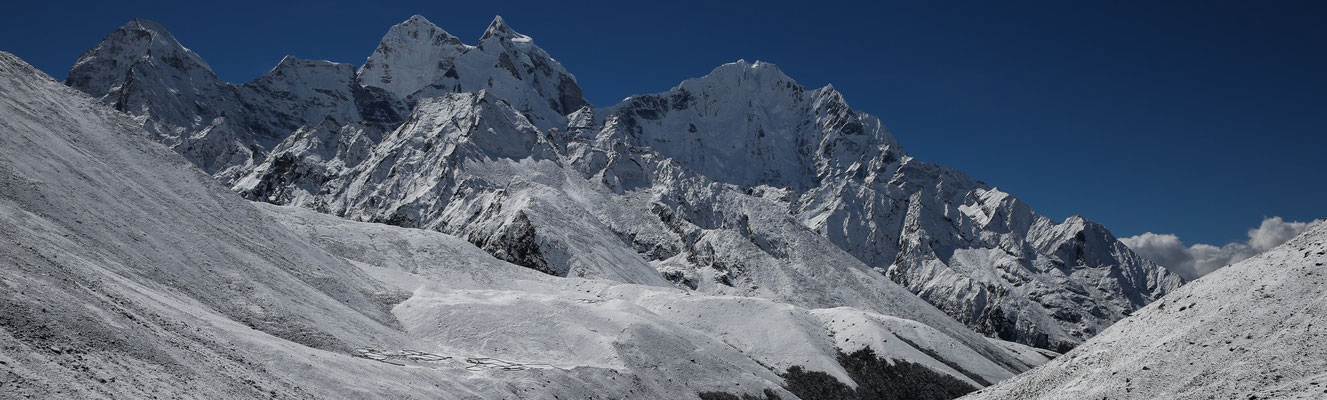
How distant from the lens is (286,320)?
204 ft

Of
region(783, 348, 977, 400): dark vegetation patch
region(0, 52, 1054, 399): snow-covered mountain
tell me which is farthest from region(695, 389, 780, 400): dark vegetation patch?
region(783, 348, 977, 400): dark vegetation patch

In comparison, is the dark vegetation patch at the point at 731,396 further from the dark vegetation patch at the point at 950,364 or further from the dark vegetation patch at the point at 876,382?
the dark vegetation patch at the point at 950,364

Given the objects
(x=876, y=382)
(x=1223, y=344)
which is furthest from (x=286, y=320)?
(x=876, y=382)

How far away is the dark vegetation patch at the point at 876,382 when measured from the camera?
283 feet

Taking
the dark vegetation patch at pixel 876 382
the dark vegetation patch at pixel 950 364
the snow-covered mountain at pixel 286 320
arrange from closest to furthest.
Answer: the snow-covered mountain at pixel 286 320 → the dark vegetation patch at pixel 876 382 → the dark vegetation patch at pixel 950 364

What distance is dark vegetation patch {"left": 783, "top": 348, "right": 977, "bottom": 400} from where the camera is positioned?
86312mm

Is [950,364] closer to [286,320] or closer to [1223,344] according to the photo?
[1223,344]

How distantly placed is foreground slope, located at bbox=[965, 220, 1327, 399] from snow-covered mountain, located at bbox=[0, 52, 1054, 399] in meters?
36.9

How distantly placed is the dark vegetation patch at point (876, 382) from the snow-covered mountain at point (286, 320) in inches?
10.4

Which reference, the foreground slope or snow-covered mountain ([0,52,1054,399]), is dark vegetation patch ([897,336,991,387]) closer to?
snow-covered mountain ([0,52,1054,399])

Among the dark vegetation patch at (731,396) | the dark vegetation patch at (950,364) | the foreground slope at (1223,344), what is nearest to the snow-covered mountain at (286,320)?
the dark vegetation patch at (731,396)

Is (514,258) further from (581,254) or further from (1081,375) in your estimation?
(1081,375)

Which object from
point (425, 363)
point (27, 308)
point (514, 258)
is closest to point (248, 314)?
point (425, 363)

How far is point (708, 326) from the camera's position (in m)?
100
